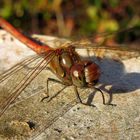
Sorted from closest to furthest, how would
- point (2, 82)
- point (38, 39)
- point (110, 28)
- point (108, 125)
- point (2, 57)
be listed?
point (108, 125) → point (2, 82) → point (2, 57) → point (38, 39) → point (110, 28)

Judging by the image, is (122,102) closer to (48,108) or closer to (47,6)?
(48,108)

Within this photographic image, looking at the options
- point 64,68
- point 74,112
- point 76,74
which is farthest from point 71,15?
point 74,112

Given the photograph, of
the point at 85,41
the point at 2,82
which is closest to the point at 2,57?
the point at 2,82

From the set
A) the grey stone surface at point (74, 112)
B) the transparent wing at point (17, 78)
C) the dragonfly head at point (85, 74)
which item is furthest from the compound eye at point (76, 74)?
the transparent wing at point (17, 78)

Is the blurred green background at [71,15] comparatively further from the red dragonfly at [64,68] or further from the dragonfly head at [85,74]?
the dragonfly head at [85,74]

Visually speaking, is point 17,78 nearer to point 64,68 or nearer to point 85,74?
point 64,68

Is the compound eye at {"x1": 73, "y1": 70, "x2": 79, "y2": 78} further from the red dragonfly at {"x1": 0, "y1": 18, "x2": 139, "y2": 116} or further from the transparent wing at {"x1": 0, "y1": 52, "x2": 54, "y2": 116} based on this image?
the transparent wing at {"x1": 0, "y1": 52, "x2": 54, "y2": 116}
